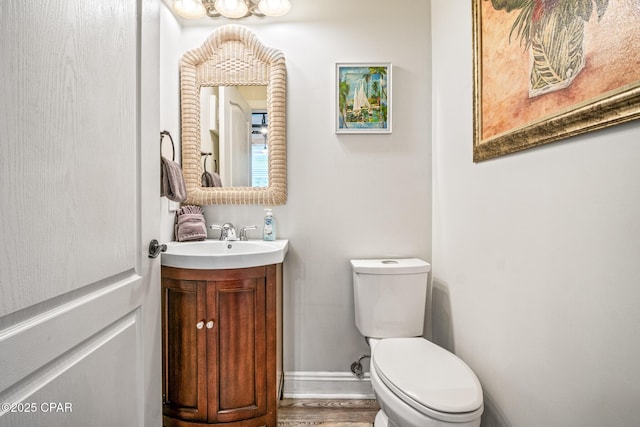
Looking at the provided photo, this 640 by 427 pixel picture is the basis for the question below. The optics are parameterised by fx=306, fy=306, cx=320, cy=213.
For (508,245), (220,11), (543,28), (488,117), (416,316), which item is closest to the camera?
(543,28)

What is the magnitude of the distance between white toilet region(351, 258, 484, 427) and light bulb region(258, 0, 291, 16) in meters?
1.45

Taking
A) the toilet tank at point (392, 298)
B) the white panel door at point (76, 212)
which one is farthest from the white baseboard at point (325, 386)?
the white panel door at point (76, 212)

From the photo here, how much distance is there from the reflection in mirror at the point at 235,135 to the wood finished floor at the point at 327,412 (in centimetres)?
125

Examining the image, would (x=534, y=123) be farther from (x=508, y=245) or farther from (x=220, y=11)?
(x=220, y=11)

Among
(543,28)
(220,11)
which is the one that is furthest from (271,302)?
(220,11)

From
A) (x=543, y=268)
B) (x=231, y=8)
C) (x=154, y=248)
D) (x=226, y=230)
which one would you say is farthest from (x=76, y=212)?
(x=231, y=8)

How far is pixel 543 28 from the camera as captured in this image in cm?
93

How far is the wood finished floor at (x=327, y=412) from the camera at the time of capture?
1.57 meters

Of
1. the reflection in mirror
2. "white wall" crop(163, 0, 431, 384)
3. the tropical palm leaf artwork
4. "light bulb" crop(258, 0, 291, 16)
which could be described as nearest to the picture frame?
the tropical palm leaf artwork

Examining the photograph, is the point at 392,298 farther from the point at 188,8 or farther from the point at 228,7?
the point at 188,8

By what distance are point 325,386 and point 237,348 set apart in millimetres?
725

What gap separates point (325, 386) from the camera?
179cm

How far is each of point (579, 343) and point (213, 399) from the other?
1.35m

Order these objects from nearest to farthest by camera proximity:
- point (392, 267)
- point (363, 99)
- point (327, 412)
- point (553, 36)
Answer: point (553, 36) → point (392, 267) → point (327, 412) → point (363, 99)
